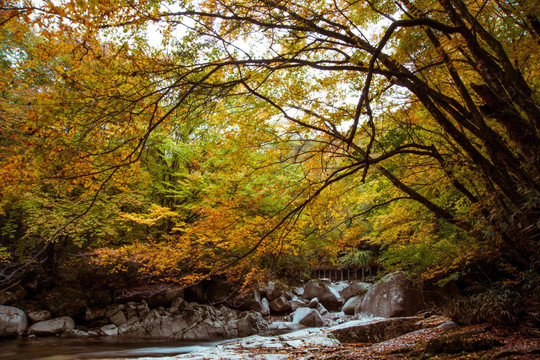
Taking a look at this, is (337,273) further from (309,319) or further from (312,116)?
(312,116)

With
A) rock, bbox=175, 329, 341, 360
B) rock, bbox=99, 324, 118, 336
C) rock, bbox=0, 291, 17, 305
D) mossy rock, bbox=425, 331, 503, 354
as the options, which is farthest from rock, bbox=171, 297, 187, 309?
mossy rock, bbox=425, 331, 503, 354

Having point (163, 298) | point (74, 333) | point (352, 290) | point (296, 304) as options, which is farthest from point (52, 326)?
point (352, 290)

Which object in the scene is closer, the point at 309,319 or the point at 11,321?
the point at 11,321

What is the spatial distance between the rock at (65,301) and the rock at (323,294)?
33.5ft

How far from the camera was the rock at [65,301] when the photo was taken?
10.5 m

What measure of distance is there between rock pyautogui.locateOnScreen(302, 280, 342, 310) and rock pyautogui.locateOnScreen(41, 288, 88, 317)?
33.5 feet

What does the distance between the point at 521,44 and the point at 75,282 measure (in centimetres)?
1481

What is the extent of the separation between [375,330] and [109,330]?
869 centimetres

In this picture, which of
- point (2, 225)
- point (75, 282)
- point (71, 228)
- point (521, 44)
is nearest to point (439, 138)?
point (521, 44)

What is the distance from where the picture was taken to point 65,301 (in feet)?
35.0

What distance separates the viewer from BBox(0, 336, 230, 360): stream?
7.27 meters

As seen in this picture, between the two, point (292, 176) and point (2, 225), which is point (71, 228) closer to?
point (2, 225)

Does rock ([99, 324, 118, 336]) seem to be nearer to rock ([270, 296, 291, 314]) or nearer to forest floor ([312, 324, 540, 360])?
rock ([270, 296, 291, 314])

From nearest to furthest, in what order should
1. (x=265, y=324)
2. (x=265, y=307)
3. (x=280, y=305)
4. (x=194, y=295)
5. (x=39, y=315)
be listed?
(x=39, y=315) < (x=265, y=324) < (x=194, y=295) < (x=265, y=307) < (x=280, y=305)
